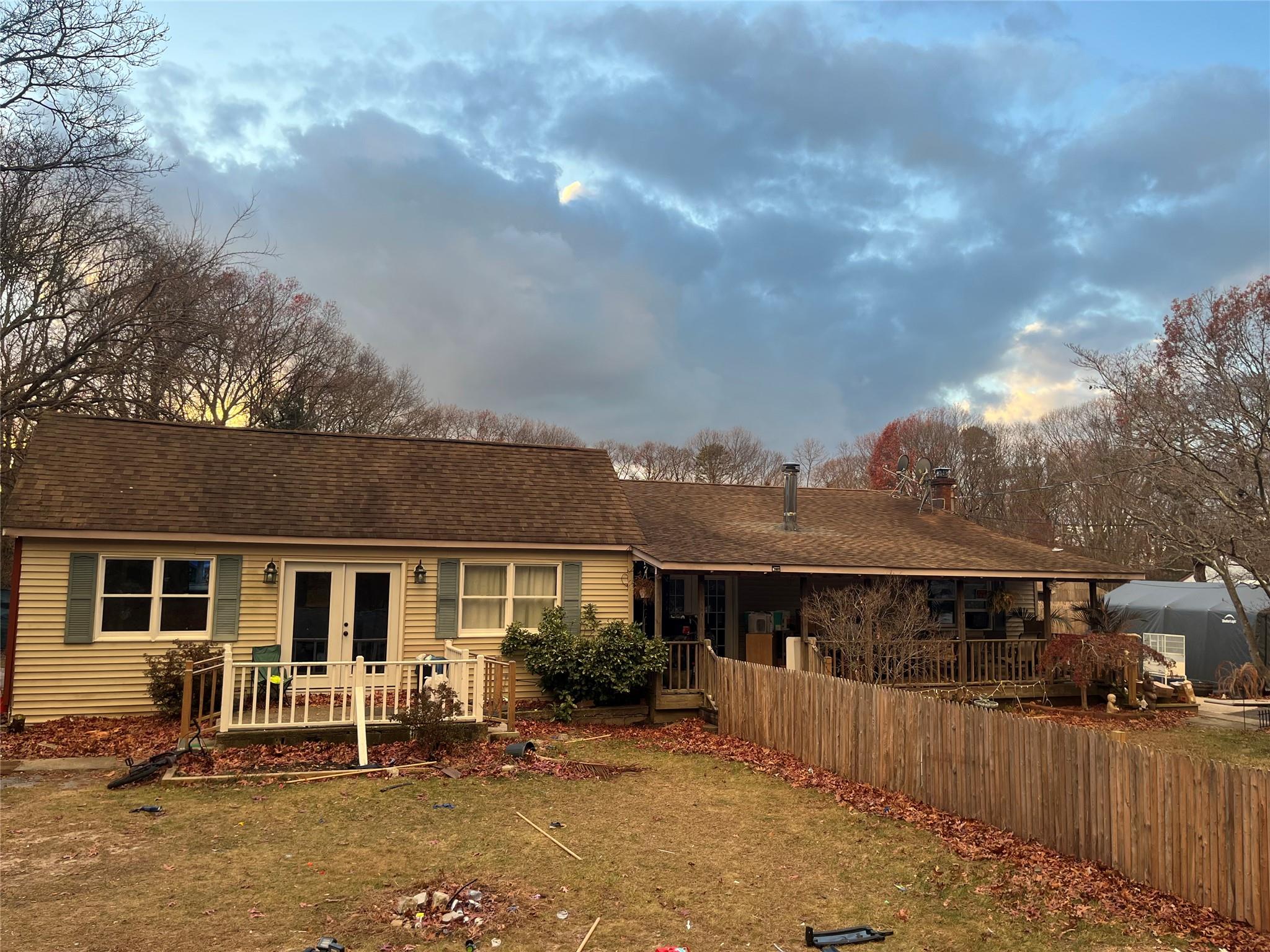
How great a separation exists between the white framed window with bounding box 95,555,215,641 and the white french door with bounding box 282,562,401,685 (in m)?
1.23

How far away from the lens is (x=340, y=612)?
1381 cm

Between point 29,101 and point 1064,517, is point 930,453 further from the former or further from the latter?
point 29,101

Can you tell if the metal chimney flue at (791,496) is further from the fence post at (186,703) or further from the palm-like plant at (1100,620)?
the fence post at (186,703)

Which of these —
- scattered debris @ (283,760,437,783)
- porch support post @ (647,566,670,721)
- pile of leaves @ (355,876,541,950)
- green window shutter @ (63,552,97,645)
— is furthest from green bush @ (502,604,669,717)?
pile of leaves @ (355,876,541,950)

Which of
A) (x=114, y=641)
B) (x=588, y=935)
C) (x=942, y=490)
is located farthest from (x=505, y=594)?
(x=942, y=490)

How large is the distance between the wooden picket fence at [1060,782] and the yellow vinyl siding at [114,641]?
647 cm

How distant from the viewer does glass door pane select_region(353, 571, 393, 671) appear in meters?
13.9

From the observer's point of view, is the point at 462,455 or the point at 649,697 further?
the point at 462,455

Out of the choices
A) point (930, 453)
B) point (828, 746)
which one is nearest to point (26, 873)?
point (828, 746)

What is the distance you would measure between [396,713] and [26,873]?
4647 millimetres

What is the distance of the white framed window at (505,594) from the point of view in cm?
1442

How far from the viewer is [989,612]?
741 inches

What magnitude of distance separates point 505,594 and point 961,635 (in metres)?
8.56

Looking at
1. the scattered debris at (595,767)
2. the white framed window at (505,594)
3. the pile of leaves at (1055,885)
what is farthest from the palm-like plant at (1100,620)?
the scattered debris at (595,767)
